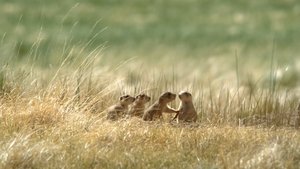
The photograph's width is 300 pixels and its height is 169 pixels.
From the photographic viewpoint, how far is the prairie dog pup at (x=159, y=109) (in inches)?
403

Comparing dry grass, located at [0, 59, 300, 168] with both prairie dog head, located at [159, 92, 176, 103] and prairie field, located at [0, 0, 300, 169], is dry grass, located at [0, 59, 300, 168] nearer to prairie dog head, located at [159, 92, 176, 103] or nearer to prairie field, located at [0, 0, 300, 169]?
prairie field, located at [0, 0, 300, 169]

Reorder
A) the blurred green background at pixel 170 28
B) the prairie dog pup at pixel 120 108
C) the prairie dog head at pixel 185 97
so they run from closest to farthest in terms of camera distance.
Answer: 1. the prairie dog pup at pixel 120 108
2. the prairie dog head at pixel 185 97
3. the blurred green background at pixel 170 28

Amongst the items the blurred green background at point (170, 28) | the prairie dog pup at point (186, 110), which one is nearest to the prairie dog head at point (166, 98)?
the prairie dog pup at point (186, 110)

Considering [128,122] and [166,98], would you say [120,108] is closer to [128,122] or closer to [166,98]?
[166,98]

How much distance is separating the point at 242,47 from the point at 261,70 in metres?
3.83

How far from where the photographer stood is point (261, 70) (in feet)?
59.7

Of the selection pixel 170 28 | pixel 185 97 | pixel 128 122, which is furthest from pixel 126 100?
pixel 170 28

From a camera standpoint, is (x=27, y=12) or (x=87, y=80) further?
(x=27, y=12)

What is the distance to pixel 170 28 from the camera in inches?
987

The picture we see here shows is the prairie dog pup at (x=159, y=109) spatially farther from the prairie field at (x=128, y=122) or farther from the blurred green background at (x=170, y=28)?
the blurred green background at (x=170, y=28)

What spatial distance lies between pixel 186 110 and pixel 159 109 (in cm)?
24

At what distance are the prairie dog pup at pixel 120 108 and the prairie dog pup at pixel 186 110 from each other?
0.47 meters

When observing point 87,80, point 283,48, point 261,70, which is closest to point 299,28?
point 283,48

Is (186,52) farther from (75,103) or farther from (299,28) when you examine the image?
(75,103)
